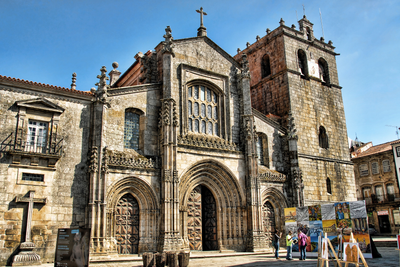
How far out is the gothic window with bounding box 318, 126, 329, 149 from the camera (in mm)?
27822

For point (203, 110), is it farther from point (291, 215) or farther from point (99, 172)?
point (291, 215)

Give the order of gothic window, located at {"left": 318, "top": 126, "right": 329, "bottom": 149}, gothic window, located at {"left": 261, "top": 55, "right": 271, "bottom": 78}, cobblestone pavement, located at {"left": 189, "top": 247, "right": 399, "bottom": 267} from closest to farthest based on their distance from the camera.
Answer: cobblestone pavement, located at {"left": 189, "top": 247, "right": 399, "bottom": 267} → gothic window, located at {"left": 318, "top": 126, "right": 329, "bottom": 149} → gothic window, located at {"left": 261, "top": 55, "right": 271, "bottom": 78}

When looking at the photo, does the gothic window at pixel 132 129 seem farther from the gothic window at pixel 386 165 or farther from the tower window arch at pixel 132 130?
the gothic window at pixel 386 165

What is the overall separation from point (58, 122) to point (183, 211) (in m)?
7.82

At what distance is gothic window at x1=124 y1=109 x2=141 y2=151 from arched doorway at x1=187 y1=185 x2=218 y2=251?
4.29 metres

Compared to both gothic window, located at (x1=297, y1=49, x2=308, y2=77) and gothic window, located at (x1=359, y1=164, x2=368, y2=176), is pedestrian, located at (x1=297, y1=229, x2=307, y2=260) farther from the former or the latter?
gothic window, located at (x1=359, y1=164, x2=368, y2=176)

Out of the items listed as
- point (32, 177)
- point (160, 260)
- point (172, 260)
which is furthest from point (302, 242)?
point (32, 177)

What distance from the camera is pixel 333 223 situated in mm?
14797

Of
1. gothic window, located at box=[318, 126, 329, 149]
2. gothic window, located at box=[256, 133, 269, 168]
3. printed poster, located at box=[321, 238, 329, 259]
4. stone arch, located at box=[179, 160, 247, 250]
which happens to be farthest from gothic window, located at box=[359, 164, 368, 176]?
printed poster, located at box=[321, 238, 329, 259]

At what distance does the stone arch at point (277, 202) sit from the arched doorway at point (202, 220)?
368cm

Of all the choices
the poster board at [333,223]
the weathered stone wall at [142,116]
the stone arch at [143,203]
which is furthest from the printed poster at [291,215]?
the weathered stone wall at [142,116]

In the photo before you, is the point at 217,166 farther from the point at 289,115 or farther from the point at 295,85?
the point at 295,85

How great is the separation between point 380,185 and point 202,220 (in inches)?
1093

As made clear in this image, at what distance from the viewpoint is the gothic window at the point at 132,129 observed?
19516 mm
